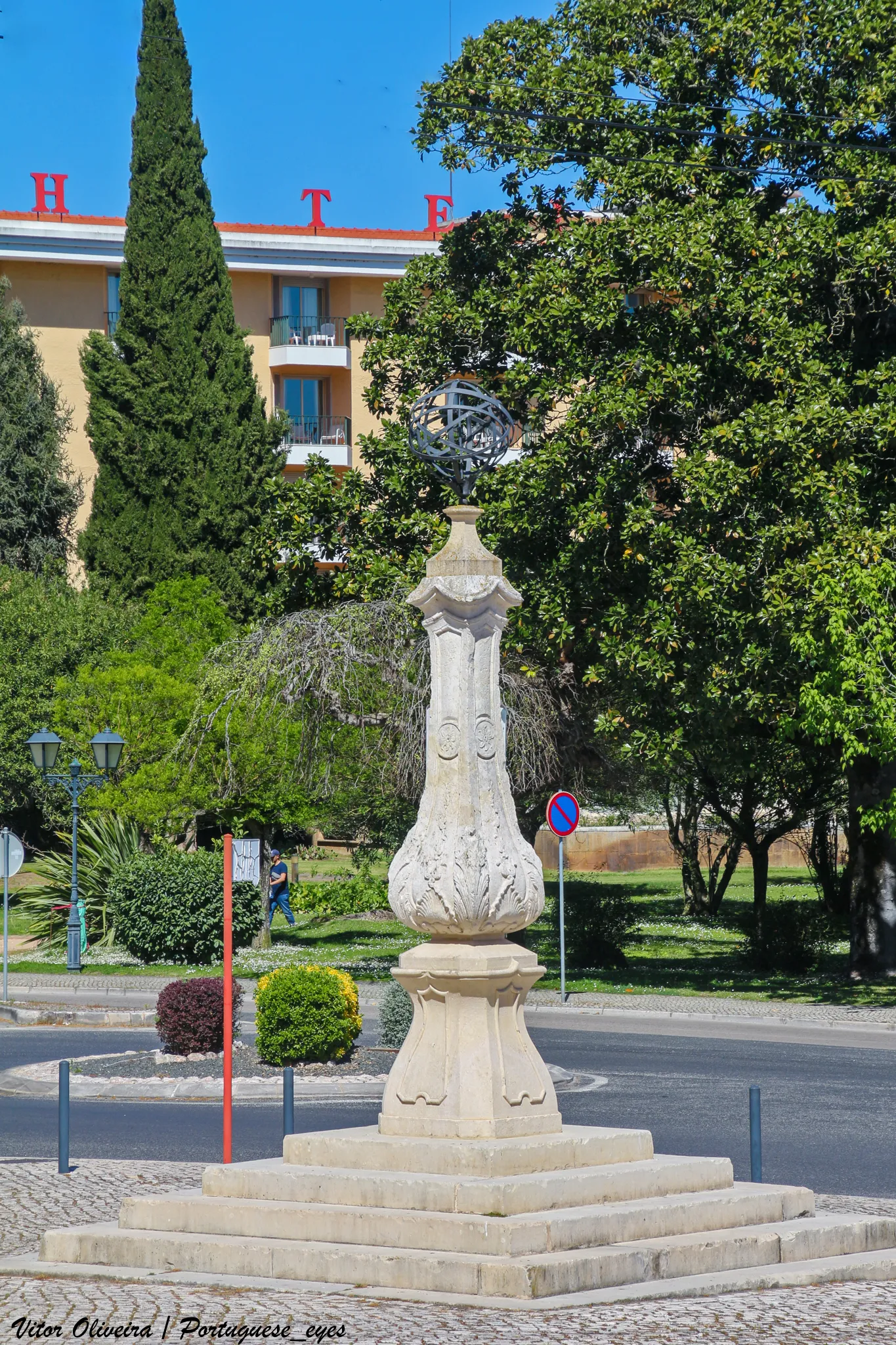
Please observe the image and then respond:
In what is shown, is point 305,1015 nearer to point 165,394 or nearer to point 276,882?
point 276,882

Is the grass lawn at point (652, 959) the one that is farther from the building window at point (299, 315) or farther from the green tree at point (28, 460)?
the building window at point (299, 315)

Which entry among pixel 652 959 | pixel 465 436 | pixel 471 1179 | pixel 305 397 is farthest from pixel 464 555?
Result: pixel 305 397

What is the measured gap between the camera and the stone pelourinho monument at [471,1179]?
7824 millimetres

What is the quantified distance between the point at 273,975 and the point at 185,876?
532 inches

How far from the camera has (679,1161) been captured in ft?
30.2

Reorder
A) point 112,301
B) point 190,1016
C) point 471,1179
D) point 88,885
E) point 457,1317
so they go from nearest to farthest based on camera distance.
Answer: point 457,1317 < point 471,1179 < point 190,1016 < point 88,885 < point 112,301

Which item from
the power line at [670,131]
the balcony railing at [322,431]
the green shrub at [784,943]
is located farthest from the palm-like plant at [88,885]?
the balcony railing at [322,431]

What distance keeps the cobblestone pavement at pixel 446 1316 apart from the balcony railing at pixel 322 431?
47.3 meters

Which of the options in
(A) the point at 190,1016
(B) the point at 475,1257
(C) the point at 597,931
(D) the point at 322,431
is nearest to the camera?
(B) the point at 475,1257

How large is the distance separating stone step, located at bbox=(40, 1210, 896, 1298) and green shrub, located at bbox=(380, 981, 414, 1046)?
8629 mm

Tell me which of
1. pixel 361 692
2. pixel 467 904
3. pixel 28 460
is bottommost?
pixel 467 904

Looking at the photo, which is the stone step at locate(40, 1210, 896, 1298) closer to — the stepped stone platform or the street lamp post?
the stepped stone platform

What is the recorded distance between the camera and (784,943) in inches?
1160

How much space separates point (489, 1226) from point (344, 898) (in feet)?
108
